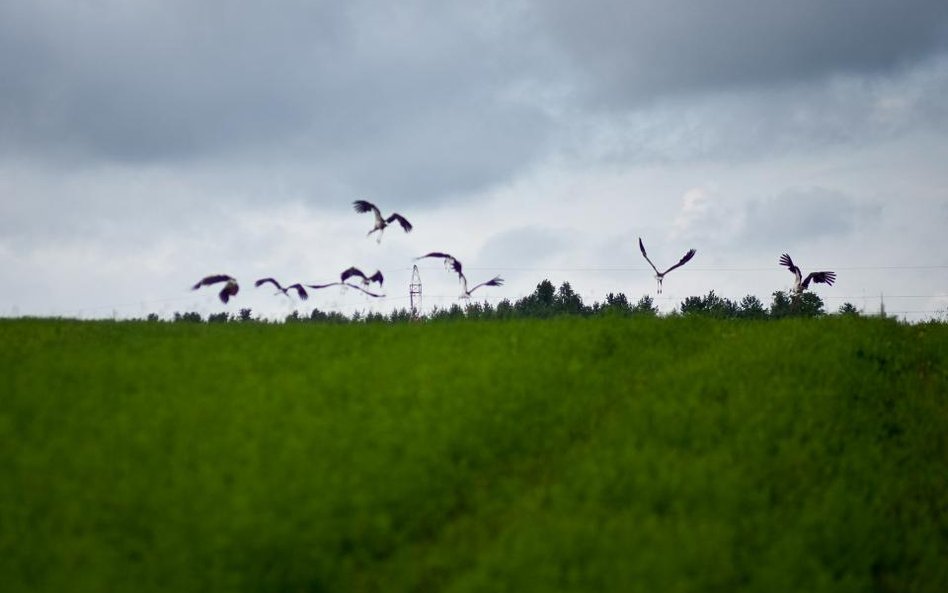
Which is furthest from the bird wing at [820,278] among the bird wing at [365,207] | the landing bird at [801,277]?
the bird wing at [365,207]

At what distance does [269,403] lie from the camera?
1858 cm

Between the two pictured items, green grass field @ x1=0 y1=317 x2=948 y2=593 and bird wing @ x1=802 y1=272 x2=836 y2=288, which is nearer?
→ green grass field @ x1=0 y1=317 x2=948 y2=593

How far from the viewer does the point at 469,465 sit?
17.0 m

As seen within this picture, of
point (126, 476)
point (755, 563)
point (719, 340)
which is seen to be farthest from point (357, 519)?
point (719, 340)

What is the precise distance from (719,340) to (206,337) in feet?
40.4

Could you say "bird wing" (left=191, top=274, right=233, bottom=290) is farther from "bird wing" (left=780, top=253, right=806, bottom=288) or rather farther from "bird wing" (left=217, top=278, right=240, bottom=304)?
"bird wing" (left=780, top=253, right=806, bottom=288)

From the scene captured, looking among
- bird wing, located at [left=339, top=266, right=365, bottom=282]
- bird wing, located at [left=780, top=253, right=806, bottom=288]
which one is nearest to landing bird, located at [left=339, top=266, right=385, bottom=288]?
bird wing, located at [left=339, top=266, right=365, bottom=282]

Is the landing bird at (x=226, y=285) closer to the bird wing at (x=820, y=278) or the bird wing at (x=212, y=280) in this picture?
the bird wing at (x=212, y=280)

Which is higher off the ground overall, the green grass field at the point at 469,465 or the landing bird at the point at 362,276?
the landing bird at the point at 362,276

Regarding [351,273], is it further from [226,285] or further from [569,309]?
[569,309]

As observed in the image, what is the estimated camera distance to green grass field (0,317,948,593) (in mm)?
14148

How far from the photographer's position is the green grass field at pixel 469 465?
1415 centimetres

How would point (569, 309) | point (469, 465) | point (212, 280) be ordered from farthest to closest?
point (569, 309)
point (212, 280)
point (469, 465)

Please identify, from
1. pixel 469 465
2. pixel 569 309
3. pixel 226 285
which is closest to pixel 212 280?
pixel 226 285
